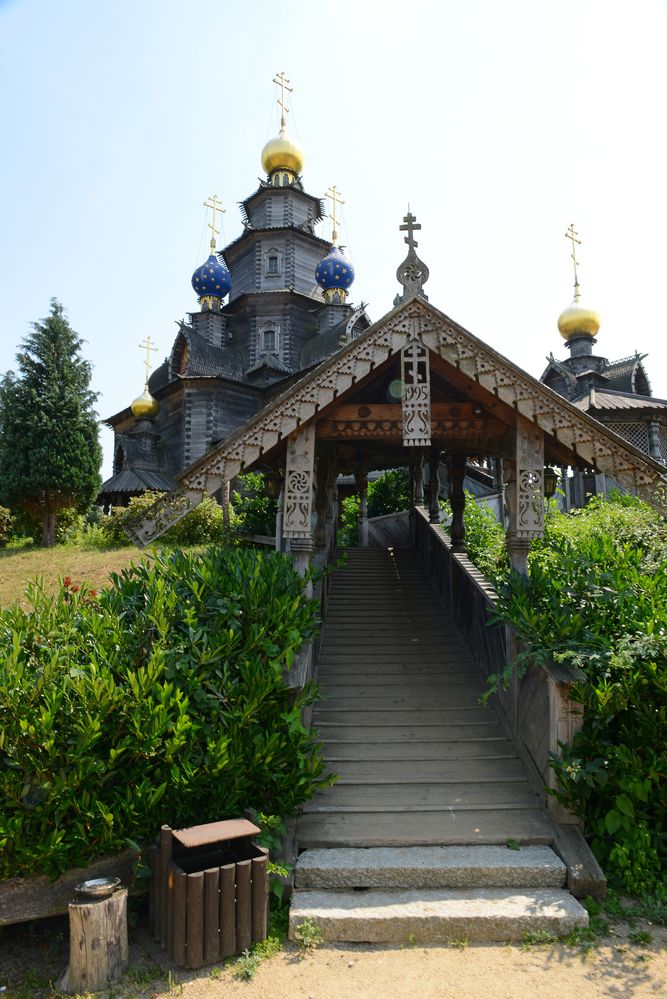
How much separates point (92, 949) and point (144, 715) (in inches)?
60.6

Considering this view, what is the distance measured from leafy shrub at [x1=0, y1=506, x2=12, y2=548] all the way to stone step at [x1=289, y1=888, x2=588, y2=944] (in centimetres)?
2313

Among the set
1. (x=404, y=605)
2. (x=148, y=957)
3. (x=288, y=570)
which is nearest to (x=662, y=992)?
(x=148, y=957)

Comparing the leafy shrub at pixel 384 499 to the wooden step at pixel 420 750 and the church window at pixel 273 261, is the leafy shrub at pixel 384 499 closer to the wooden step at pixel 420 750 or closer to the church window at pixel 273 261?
the wooden step at pixel 420 750

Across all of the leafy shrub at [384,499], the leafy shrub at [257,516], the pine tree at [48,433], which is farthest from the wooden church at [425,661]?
the pine tree at [48,433]

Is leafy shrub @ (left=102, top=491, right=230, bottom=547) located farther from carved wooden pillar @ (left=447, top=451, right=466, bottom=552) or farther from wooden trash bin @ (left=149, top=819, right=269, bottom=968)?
wooden trash bin @ (left=149, top=819, right=269, bottom=968)

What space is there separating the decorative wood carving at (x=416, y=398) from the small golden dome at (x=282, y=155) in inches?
1245

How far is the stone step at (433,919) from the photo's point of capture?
4738 millimetres

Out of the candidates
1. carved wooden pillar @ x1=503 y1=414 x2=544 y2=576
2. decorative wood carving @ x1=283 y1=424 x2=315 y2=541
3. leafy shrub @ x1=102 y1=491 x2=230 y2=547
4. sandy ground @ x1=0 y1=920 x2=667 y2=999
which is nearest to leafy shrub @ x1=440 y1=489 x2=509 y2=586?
carved wooden pillar @ x1=503 y1=414 x2=544 y2=576

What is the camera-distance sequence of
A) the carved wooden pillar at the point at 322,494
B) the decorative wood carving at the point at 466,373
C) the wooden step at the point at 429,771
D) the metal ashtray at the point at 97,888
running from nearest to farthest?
the metal ashtray at the point at 97,888 < the wooden step at the point at 429,771 < the decorative wood carving at the point at 466,373 < the carved wooden pillar at the point at 322,494

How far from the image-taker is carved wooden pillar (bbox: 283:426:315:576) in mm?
7395

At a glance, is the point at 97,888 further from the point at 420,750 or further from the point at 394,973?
the point at 420,750

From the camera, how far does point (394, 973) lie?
14.3ft

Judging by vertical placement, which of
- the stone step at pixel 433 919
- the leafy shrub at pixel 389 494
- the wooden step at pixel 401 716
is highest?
the leafy shrub at pixel 389 494

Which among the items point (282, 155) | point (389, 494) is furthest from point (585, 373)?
point (282, 155)
